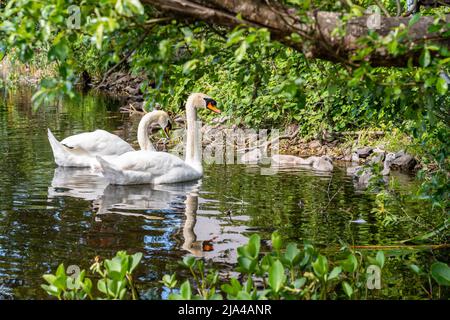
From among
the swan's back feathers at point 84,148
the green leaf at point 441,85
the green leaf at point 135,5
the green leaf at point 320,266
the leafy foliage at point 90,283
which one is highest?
the green leaf at point 135,5

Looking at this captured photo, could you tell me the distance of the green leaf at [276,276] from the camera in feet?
15.7

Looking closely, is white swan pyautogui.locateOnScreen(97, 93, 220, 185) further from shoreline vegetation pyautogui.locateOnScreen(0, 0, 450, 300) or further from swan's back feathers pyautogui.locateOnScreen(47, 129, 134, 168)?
shoreline vegetation pyautogui.locateOnScreen(0, 0, 450, 300)

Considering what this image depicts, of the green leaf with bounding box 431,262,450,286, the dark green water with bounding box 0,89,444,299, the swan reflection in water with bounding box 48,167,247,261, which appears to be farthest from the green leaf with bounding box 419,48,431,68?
the swan reflection in water with bounding box 48,167,247,261

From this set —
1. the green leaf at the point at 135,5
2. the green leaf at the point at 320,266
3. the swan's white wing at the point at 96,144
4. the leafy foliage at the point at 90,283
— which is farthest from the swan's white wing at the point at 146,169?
the green leaf at the point at 135,5

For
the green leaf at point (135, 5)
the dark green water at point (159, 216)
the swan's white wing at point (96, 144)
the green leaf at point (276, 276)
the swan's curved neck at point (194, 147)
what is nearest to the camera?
the green leaf at point (135, 5)

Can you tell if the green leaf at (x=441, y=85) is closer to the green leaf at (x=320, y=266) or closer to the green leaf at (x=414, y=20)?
the green leaf at (x=414, y=20)

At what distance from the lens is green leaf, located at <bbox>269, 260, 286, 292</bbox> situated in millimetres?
4797

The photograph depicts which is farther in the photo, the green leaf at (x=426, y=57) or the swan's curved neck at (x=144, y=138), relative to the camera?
the swan's curved neck at (x=144, y=138)

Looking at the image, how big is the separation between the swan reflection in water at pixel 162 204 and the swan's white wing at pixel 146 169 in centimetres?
12

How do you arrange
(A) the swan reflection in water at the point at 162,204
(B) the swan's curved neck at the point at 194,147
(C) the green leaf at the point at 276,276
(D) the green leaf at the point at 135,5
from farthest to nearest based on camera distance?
1. (B) the swan's curved neck at the point at 194,147
2. (A) the swan reflection in water at the point at 162,204
3. (C) the green leaf at the point at 276,276
4. (D) the green leaf at the point at 135,5

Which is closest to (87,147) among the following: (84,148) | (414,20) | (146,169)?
(84,148)

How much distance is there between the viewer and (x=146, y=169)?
11.9 metres

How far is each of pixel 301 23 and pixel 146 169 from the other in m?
7.19
